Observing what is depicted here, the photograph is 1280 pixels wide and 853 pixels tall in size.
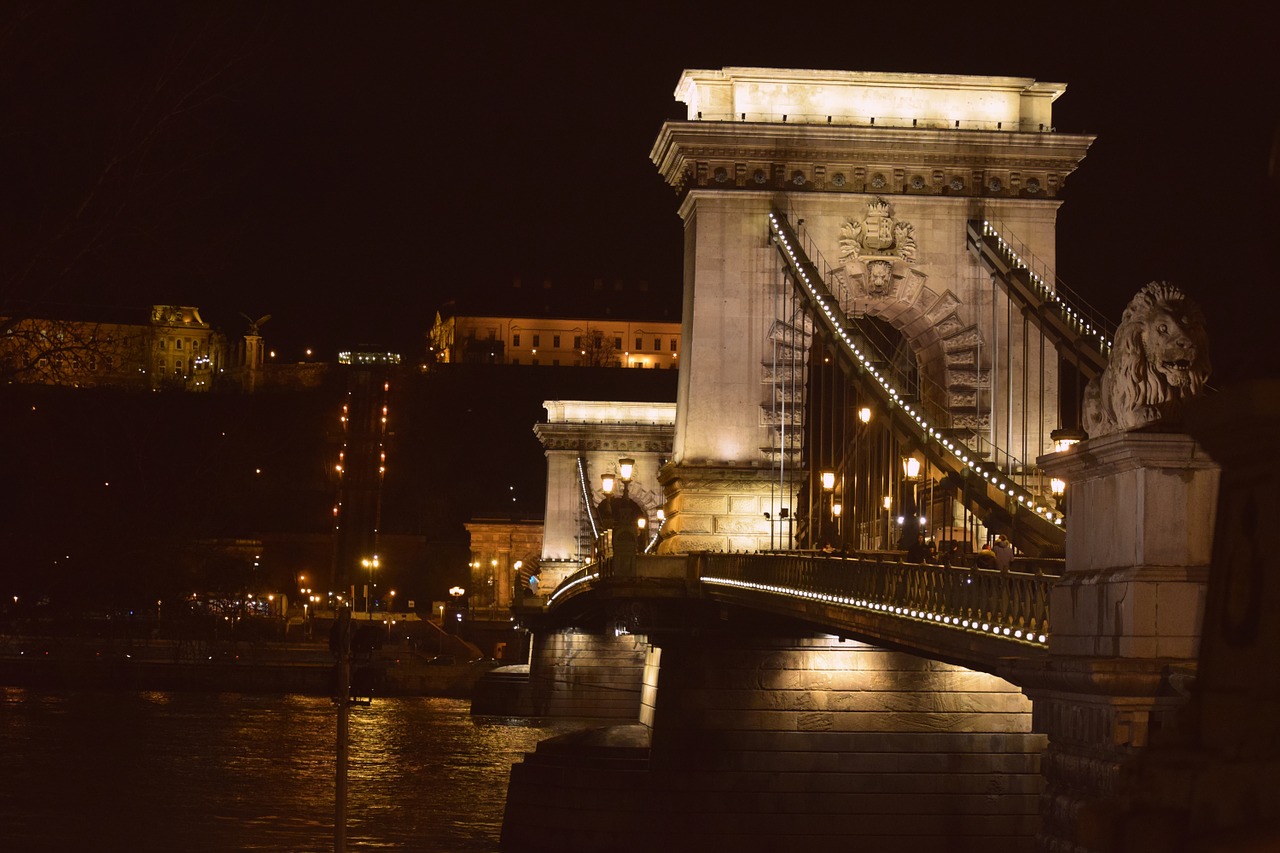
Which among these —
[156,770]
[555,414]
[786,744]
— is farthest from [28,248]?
[555,414]

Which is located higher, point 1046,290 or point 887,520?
point 1046,290

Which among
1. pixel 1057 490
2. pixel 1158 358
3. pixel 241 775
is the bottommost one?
pixel 241 775

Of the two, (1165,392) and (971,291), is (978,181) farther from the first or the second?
(1165,392)

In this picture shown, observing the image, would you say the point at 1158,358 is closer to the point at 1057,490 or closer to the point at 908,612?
the point at 908,612

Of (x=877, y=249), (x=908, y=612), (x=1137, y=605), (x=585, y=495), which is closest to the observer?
(x=1137, y=605)

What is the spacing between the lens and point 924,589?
18.4 meters

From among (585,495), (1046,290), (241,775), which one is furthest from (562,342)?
(1046,290)

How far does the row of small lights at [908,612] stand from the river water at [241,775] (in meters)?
9.17

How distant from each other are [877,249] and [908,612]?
22.9 m

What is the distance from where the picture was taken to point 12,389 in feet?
37.7

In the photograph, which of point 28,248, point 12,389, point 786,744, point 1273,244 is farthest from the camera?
point 786,744

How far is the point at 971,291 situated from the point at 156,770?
71.5ft

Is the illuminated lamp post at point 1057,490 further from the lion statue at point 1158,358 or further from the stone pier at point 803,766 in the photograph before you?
the lion statue at point 1158,358

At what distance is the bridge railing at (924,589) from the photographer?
1473 cm
